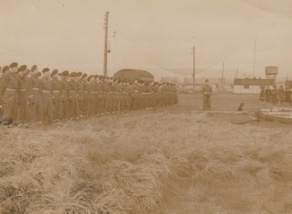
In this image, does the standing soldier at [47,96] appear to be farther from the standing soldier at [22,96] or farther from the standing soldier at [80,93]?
the standing soldier at [80,93]

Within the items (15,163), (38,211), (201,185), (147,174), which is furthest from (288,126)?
(38,211)

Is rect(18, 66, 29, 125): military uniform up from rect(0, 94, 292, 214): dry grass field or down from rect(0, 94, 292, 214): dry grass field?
up

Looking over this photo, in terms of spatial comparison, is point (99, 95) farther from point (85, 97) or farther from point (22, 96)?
point (22, 96)

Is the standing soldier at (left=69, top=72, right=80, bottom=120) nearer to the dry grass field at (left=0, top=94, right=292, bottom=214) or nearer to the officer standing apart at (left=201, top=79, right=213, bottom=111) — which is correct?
the dry grass field at (left=0, top=94, right=292, bottom=214)

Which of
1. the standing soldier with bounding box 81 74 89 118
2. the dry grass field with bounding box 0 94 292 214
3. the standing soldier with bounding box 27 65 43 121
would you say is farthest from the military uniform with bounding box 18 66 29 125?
the dry grass field with bounding box 0 94 292 214

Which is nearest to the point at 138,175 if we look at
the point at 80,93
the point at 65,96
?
the point at 65,96

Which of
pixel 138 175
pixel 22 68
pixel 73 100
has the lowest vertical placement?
pixel 138 175

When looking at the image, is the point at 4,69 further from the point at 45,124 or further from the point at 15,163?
the point at 15,163

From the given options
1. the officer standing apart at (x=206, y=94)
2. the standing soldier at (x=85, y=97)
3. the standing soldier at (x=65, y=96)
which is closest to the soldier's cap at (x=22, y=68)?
the standing soldier at (x=65, y=96)
